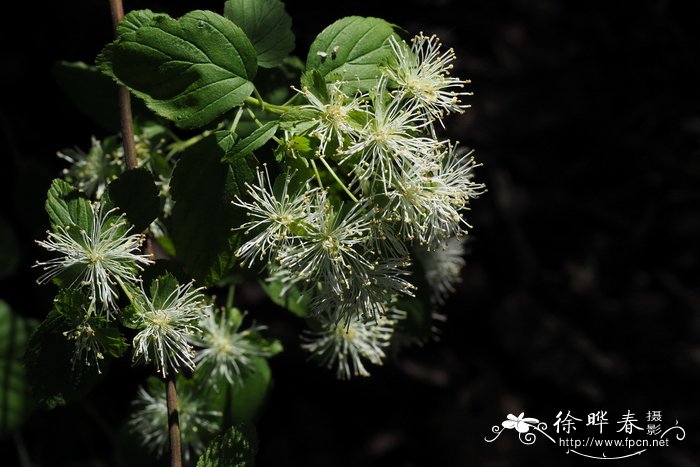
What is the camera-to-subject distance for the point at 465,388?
→ 8.73 ft

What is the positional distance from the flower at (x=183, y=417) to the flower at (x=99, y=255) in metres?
0.34

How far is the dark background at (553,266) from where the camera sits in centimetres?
247

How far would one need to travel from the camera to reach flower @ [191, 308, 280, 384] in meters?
1.33

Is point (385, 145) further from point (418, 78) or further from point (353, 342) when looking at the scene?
point (353, 342)

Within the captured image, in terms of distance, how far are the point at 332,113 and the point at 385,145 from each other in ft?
0.30

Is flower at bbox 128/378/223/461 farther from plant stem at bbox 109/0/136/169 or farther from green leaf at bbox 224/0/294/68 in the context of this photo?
green leaf at bbox 224/0/294/68

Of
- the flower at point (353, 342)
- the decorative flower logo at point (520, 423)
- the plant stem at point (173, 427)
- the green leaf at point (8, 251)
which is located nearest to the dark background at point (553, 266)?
the decorative flower logo at point (520, 423)

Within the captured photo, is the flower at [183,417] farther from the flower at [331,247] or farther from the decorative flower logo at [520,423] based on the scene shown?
the decorative flower logo at [520,423]

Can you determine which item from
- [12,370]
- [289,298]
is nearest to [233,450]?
[289,298]

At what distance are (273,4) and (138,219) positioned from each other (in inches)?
16.3

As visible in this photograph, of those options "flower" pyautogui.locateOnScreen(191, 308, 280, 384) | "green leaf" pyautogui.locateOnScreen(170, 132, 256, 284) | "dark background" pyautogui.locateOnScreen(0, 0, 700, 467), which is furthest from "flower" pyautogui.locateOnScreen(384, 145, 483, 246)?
"dark background" pyautogui.locateOnScreen(0, 0, 700, 467)

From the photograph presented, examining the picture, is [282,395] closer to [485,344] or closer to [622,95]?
[485,344]

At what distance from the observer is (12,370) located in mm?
1615

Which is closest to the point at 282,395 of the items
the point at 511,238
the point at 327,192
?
the point at 511,238
